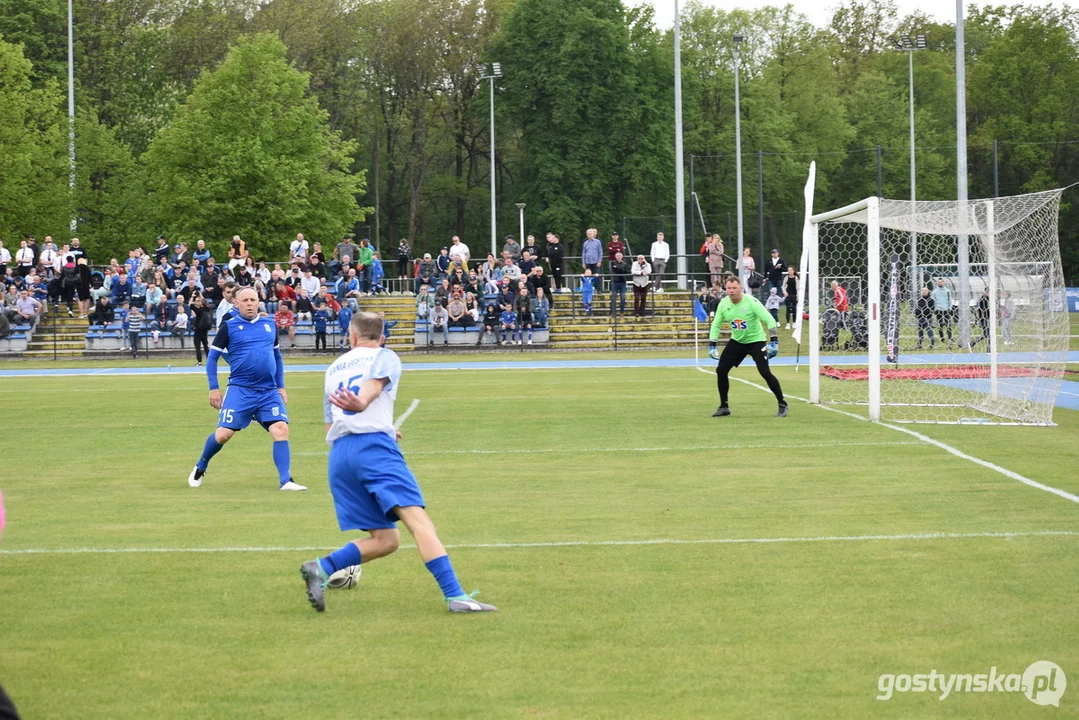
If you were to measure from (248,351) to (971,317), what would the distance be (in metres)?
14.1

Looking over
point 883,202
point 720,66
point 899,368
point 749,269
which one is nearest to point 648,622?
point 883,202

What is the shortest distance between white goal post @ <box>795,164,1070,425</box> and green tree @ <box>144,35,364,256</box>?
3263 centimetres

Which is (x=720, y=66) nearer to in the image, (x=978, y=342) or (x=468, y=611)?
(x=978, y=342)

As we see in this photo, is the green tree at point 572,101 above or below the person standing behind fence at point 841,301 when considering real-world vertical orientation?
above

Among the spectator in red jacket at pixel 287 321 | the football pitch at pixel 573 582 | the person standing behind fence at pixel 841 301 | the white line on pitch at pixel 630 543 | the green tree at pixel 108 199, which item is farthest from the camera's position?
the green tree at pixel 108 199

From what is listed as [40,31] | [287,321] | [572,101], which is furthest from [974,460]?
[40,31]

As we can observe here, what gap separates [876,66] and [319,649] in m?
84.5

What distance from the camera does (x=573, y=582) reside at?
799cm

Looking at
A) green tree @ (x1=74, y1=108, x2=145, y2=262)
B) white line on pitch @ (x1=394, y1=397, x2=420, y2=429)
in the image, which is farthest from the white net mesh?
green tree @ (x1=74, y1=108, x2=145, y2=262)

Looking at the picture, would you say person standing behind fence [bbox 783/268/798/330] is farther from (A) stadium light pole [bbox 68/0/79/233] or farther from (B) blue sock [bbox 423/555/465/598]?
(B) blue sock [bbox 423/555/465/598]

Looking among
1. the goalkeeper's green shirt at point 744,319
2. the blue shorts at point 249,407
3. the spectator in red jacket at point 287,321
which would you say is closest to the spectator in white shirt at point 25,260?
the spectator in red jacket at point 287,321

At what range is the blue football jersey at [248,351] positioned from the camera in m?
12.4

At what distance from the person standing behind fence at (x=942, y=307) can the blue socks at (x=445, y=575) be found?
59.7ft

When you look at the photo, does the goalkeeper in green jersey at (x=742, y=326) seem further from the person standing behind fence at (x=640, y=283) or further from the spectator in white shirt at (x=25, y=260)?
the spectator in white shirt at (x=25, y=260)
